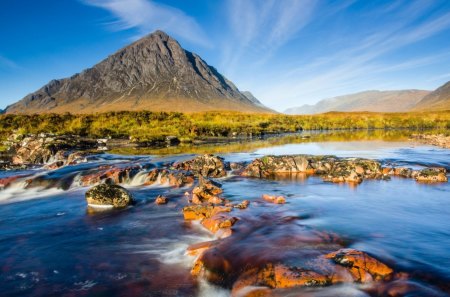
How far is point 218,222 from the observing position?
36.0ft

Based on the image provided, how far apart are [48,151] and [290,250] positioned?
93.8 ft

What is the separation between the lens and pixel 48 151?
31062mm

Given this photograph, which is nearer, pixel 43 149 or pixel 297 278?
pixel 297 278

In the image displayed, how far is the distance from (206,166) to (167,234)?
10.2 metres

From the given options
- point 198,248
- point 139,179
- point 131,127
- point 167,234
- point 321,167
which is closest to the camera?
point 198,248

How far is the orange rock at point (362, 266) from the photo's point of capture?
7.13m

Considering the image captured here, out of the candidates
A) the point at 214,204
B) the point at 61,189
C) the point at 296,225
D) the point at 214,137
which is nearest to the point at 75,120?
the point at 214,137

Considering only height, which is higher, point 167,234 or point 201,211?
point 201,211

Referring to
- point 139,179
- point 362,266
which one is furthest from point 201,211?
point 139,179

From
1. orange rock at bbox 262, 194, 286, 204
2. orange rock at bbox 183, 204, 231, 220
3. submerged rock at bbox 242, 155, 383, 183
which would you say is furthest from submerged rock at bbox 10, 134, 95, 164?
orange rock at bbox 262, 194, 286, 204

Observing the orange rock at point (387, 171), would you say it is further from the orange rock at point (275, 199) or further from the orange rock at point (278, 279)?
the orange rock at point (278, 279)

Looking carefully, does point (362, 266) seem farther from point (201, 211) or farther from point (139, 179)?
point (139, 179)

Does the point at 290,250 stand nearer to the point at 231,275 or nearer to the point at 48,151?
the point at 231,275

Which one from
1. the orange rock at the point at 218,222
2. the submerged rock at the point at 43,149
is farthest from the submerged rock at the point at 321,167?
the submerged rock at the point at 43,149
